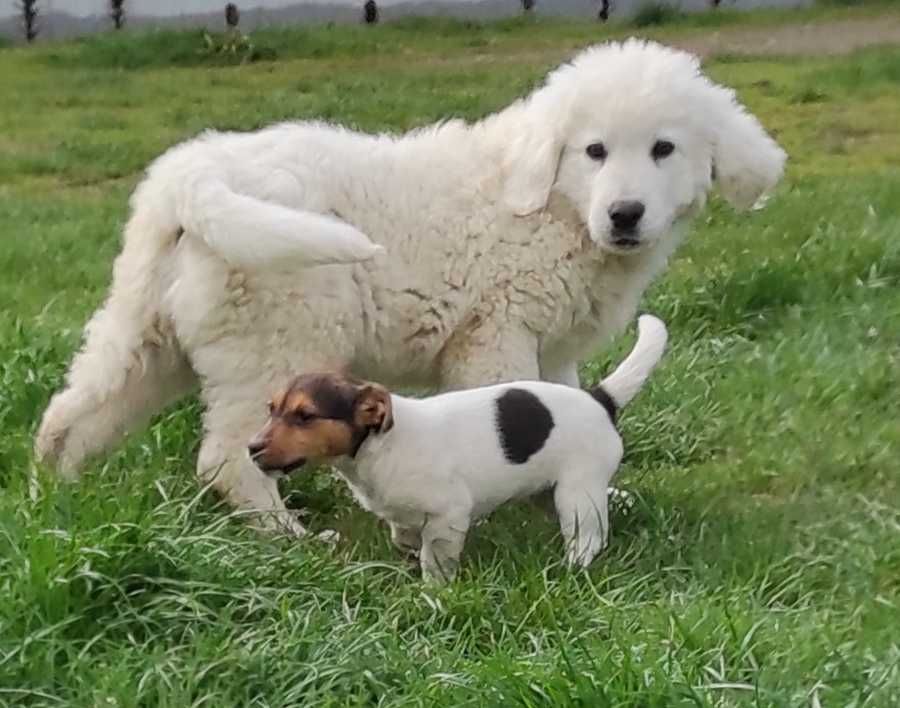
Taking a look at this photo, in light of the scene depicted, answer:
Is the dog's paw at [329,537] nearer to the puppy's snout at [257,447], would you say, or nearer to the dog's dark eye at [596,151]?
the puppy's snout at [257,447]

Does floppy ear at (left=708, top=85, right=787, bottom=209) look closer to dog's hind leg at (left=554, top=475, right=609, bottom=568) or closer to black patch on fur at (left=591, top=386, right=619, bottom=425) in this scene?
black patch on fur at (left=591, top=386, right=619, bottom=425)

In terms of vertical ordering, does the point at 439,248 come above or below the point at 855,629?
above

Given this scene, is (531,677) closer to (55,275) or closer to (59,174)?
(55,275)

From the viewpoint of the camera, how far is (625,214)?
4.93m

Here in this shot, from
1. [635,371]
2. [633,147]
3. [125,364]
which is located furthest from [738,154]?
[125,364]

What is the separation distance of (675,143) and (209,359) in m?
1.65

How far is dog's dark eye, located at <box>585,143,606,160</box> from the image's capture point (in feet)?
16.6

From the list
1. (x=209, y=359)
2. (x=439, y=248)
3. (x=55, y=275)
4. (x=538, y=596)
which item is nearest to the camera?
(x=538, y=596)

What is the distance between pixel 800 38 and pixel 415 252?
1469 centimetres

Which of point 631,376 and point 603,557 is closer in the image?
point 603,557

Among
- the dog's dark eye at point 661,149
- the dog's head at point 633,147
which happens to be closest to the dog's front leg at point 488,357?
the dog's head at point 633,147

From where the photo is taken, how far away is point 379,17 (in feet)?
68.4

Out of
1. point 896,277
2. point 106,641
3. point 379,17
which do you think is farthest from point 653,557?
point 379,17

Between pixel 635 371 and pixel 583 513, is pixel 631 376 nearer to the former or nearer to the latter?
pixel 635 371
